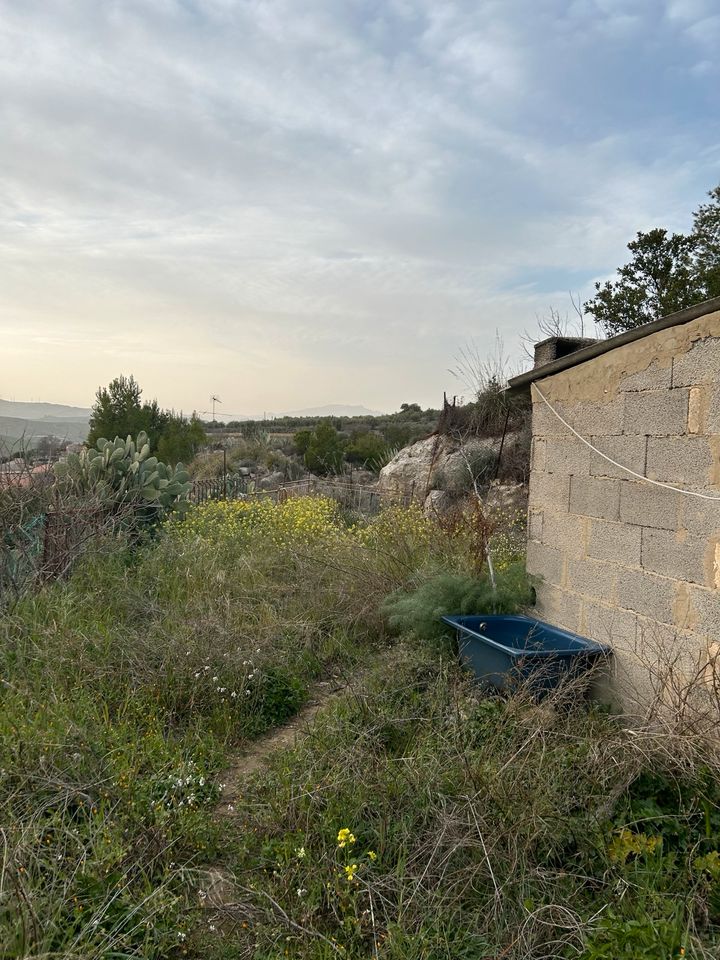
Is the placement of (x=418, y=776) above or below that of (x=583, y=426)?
below

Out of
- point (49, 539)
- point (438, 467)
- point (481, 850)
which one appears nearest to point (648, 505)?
Answer: point (481, 850)

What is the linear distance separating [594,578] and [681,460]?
1.08 m

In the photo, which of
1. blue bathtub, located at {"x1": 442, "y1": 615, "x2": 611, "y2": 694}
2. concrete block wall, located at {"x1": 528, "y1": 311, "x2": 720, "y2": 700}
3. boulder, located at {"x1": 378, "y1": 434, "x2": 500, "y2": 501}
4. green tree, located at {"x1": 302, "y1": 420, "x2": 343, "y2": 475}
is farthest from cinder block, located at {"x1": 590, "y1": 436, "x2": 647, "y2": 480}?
green tree, located at {"x1": 302, "y1": 420, "x2": 343, "y2": 475}

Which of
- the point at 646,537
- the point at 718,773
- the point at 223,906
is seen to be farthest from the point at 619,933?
the point at 646,537

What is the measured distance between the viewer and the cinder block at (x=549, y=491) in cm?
473

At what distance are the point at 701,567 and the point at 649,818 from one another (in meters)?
1.41

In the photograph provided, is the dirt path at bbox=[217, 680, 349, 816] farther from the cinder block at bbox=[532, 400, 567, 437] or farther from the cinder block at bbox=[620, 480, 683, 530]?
the cinder block at bbox=[532, 400, 567, 437]

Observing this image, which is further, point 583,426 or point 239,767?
point 583,426

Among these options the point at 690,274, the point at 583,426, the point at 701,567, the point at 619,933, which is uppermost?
the point at 690,274

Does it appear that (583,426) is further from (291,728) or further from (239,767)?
(239,767)

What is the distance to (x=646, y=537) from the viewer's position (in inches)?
153

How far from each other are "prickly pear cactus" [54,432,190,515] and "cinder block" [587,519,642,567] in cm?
483

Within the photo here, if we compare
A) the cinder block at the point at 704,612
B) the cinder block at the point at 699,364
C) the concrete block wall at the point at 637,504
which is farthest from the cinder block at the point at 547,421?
the cinder block at the point at 704,612

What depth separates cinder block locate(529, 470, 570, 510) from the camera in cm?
473
